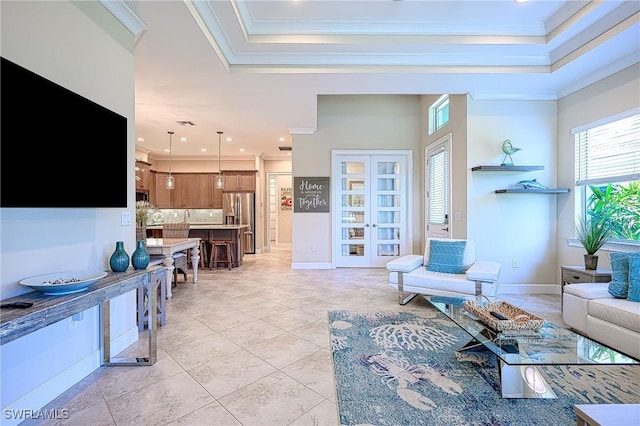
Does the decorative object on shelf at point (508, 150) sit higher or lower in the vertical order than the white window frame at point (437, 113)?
lower

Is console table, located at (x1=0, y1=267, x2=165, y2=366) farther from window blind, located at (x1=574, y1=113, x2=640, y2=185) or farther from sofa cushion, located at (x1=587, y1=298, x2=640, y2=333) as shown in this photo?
window blind, located at (x1=574, y1=113, x2=640, y2=185)

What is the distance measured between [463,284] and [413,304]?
2.45 feet

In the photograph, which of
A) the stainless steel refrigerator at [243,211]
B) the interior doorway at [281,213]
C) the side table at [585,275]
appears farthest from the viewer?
the interior doorway at [281,213]

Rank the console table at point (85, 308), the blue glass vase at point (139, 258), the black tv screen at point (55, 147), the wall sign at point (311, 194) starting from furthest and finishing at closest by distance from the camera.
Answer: the wall sign at point (311, 194) → the blue glass vase at point (139, 258) → the black tv screen at point (55, 147) → the console table at point (85, 308)

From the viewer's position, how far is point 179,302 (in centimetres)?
409

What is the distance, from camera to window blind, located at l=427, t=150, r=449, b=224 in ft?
16.9

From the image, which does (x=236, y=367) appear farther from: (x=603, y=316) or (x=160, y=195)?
(x=160, y=195)

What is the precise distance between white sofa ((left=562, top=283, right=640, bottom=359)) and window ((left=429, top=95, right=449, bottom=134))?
3.30 m

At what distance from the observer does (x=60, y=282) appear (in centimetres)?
184

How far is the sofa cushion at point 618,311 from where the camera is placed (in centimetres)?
230

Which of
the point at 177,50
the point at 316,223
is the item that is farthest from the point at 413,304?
the point at 177,50

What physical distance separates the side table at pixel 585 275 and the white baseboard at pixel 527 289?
920mm

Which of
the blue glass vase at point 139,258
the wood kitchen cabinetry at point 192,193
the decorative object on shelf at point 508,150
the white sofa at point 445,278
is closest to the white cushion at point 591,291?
the white sofa at point 445,278

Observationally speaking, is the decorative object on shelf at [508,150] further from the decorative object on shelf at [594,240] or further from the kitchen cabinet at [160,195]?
the kitchen cabinet at [160,195]
